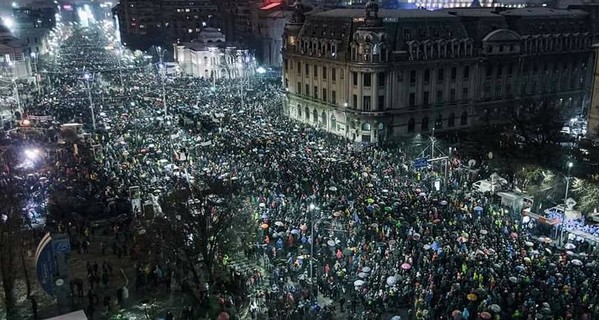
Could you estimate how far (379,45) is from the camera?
5922cm

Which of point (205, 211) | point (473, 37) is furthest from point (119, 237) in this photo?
point (473, 37)

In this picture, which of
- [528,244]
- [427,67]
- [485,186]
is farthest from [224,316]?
[427,67]

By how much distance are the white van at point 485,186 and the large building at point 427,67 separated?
65.7 feet

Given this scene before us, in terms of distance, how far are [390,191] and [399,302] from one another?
14353 mm

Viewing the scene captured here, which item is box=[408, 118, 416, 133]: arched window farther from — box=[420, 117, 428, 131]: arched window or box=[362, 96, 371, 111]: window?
box=[362, 96, 371, 111]: window

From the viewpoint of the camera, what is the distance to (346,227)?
3406 cm

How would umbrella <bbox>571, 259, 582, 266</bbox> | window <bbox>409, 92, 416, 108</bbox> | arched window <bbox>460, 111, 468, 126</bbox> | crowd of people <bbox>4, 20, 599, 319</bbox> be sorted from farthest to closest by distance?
1. arched window <bbox>460, 111, 468, 126</bbox>
2. window <bbox>409, 92, 416, 108</bbox>
3. umbrella <bbox>571, 259, 582, 266</bbox>
4. crowd of people <bbox>4, 20, 599, 319</bbox>

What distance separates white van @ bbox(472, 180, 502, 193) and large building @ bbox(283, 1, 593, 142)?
65.7 feet

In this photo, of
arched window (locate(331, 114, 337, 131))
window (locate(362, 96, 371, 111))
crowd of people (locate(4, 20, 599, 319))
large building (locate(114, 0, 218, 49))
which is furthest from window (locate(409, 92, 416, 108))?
large building (locate(114, 0, 218, 49))

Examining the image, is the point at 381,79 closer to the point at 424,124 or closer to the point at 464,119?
the point at 424,124

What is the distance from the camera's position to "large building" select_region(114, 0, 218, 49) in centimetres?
16588

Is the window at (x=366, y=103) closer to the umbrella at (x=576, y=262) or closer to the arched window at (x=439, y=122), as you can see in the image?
the arched window at (x=439, y=122)

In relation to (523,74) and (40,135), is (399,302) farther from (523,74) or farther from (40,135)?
(523,74)

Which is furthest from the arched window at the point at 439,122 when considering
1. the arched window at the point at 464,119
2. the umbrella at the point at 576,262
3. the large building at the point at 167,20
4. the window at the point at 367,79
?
the large building at the point at 167,20
